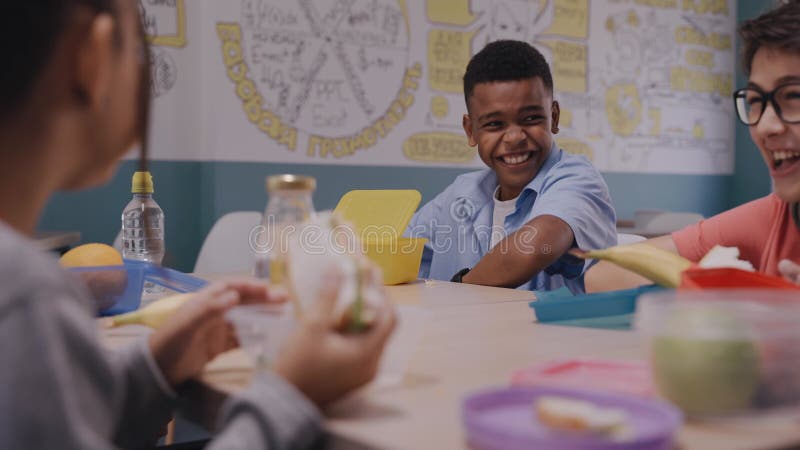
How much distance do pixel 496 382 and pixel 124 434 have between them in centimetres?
37

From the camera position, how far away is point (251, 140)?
3168 millimetres

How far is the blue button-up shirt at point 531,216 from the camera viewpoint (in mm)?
1864

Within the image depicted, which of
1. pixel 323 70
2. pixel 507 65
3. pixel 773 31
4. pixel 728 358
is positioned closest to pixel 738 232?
pixel 773 31

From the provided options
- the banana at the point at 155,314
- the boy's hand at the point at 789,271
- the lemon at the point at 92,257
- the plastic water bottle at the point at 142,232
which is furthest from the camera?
the plastic water bottle at the point at 142,232

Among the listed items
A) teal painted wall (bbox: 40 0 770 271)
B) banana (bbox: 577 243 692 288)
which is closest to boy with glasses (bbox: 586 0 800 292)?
banana (bbox: 577 243 692 288)

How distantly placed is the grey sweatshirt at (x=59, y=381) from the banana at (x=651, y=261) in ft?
2.00

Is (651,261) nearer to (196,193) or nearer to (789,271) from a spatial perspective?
(789,271)

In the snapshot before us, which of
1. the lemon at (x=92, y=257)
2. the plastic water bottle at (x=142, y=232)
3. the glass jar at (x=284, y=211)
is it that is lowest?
the plastic water bottle at (x=142, y=232)

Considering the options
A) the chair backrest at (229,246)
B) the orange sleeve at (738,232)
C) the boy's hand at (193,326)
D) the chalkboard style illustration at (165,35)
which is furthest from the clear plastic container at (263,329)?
the chalkboard style illustration at (165,35)

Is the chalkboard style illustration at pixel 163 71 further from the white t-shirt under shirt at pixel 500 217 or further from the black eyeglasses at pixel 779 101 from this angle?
the black eyeglasses at pixel 779 101

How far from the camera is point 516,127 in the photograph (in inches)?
82.3

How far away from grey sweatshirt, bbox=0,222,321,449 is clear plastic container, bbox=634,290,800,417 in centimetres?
27

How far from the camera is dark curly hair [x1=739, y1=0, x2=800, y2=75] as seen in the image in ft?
4.33

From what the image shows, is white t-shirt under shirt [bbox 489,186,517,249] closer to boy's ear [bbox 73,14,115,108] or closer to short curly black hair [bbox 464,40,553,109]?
short curly black hair [bbox 464,40,553,109]
